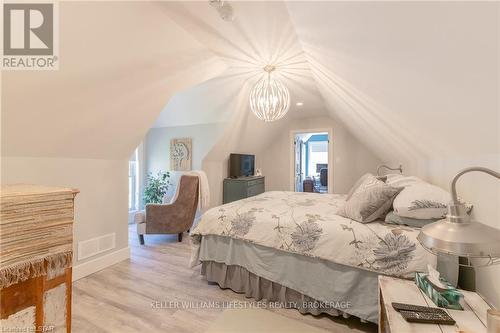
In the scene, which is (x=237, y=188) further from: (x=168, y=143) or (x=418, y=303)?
(x=418, y=303)

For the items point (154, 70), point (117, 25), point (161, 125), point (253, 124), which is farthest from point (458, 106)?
point (161, 125)

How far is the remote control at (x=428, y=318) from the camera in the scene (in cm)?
94

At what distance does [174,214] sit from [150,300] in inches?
63.4

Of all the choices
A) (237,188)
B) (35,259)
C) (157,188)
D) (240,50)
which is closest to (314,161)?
(237,188)

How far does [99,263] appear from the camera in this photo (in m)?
2.61

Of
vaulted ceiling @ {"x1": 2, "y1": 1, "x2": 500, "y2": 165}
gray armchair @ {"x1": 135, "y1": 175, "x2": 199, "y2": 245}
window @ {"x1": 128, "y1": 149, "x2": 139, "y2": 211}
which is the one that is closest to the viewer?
vaulted ceiling @ {"x1": 2, "y1": 1, "x2": 500, "y2": 165}

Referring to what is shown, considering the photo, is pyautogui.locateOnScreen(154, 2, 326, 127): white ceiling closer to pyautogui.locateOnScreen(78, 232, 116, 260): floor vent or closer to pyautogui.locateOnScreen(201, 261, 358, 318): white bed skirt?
pyautogui.locateOnScreen(201, 261, 358, 318): white bed skirt

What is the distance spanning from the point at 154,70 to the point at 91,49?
58 centimetres

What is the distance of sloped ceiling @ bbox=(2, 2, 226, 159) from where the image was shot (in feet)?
4.94

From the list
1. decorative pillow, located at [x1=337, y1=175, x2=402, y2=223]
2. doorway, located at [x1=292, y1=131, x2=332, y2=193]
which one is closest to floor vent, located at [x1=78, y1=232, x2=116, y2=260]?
decorative pillow, located at [x1=337, y1=175, x2=402, y2=223]

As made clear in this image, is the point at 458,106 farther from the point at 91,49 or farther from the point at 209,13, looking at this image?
the point at 91,49

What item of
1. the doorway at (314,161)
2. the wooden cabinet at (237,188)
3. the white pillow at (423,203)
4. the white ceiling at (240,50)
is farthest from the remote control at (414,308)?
the doorway at (314,161)

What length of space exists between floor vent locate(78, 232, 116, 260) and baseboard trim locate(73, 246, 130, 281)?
0.26 ft

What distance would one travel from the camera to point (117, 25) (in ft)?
5.16
